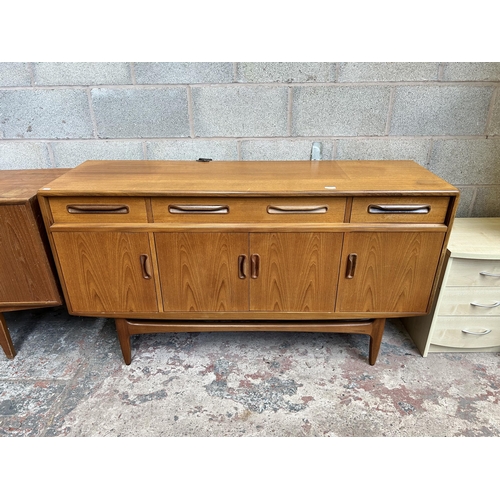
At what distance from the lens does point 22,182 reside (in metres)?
1.57

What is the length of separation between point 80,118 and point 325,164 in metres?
1.22

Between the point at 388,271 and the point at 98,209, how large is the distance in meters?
1.14

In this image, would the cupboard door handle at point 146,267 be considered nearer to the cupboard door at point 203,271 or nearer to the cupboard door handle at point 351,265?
the cupboard door at point 203,271

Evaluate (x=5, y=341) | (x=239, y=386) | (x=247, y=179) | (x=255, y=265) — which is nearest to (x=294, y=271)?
(x=255, y=265)

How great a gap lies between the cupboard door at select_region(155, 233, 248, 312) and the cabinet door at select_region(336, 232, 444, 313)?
409 millimetres

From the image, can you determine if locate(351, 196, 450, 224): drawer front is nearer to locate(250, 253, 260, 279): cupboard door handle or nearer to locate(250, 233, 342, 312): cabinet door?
locate(250, 233, 342, 312): cabinet door

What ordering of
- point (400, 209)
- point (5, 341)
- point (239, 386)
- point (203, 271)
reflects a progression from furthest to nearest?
point (5, 341), point (239, 386), point (203, 271), point (400, 209)

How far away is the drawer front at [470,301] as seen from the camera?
1.55 meters

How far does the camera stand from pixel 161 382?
5.13ft

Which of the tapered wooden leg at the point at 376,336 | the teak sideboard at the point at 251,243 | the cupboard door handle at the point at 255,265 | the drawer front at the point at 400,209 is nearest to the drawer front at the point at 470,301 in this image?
the teak sideboard at the point at 251,243

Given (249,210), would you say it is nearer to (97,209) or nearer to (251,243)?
(251,243)

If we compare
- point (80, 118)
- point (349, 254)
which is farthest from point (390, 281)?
point (80, 118)

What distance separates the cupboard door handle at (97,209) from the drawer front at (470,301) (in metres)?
1.38

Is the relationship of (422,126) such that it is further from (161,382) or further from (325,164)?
Answer: (161,382)
